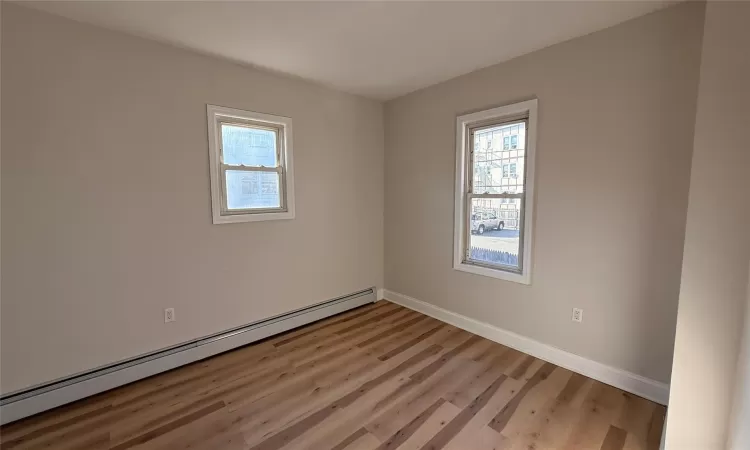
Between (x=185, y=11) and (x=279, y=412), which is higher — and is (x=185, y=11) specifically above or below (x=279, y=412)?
above

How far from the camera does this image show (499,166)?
2.93 m

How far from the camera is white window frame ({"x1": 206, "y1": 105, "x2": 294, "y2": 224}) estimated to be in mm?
2672

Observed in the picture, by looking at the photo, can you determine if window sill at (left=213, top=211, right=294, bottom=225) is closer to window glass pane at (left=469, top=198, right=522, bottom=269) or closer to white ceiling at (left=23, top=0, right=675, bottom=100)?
white ceiling at (left=23, top=0, right=675, bottom=100)

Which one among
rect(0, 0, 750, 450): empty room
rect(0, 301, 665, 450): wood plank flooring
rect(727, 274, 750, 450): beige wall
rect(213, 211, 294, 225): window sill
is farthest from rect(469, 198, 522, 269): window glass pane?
rect(213, 211, 294, 225): window sill

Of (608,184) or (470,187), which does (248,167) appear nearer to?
(470,187)

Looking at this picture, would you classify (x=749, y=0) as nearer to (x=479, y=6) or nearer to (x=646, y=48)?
(x=646, y=48)

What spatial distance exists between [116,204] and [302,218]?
4.98ft

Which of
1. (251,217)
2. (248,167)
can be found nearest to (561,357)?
(251,217)

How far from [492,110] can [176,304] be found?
3169mm

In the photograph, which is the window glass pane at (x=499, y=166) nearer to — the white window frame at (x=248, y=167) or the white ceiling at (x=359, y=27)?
the white ceiling at (x=359, y=27)

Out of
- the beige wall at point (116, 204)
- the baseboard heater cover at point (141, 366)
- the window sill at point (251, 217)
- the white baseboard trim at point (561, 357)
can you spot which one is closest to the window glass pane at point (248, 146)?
the beige wall at point (116, 204)

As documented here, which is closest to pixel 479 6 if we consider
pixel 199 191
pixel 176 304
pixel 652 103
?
pixel 652 103

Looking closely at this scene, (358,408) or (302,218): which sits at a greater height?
(302,218)

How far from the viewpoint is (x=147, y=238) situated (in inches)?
94.8
